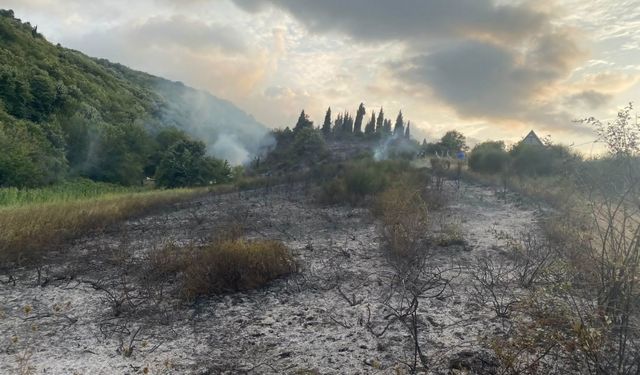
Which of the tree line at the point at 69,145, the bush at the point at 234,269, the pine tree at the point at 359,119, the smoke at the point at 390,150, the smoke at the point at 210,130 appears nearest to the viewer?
the bush at the point at 234,269

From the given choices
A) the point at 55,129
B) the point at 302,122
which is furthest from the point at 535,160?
the point at 302,122

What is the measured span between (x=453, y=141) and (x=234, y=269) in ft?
131

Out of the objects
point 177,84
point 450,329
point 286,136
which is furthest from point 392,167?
point 177,84

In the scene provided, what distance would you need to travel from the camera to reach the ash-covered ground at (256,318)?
13.0 feet

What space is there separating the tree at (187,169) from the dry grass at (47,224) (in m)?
12.5

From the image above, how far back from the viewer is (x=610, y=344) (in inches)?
142

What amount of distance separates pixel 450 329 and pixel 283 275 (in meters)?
2.60

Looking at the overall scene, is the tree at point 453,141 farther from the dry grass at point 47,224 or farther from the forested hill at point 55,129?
the dry grass at point 47,224

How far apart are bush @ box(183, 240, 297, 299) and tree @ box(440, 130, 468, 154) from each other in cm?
3700

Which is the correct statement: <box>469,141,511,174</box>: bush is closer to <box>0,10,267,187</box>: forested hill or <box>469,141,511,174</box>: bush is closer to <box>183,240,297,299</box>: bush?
<box>183,240,297,299</box>: bush

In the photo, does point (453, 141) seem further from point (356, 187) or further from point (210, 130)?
point (210, 130)

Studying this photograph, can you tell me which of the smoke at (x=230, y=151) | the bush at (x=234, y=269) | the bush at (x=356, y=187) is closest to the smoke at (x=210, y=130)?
the smoke at (x=230, y=151)

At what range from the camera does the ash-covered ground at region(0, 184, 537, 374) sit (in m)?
3.96

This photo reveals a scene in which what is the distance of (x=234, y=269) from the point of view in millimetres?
5832
